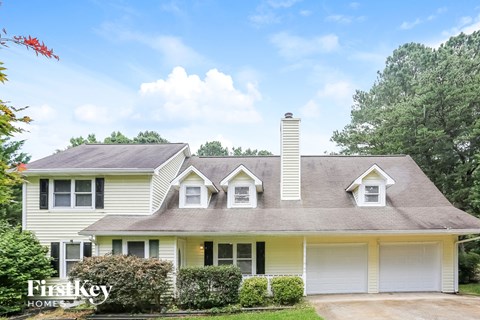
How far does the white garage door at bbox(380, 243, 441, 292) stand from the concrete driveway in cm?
58

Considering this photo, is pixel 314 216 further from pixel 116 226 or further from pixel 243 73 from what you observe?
pixel 243 73

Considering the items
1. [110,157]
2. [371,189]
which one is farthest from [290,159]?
[110,157]

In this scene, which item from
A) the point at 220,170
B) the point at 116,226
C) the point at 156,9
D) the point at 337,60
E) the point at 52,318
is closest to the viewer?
the point at 52,318

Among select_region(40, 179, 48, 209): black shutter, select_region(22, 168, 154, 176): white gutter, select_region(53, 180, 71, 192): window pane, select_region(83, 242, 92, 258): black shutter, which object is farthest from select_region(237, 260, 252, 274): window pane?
select_region(40, 179, 48, 209): black shutter

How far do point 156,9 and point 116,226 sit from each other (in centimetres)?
938

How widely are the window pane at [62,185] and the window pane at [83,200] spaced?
1.66 feet

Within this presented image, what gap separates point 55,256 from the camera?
42.1 feet

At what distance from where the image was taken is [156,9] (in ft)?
48.9

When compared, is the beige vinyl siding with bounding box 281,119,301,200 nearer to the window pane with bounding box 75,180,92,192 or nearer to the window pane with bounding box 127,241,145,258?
the window pane with bounding box 127,241,145,258

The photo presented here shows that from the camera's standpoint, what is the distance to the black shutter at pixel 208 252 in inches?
518

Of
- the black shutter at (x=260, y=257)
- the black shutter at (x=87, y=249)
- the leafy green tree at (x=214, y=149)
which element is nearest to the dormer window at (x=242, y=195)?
the black shutter at (x=260, y=257)

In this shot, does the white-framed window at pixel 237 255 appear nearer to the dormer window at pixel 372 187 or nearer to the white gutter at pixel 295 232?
the white gutter at pixel 295 232

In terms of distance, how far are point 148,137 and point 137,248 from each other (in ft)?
99.8

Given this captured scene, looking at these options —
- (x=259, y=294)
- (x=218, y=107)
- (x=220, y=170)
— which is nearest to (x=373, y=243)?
(x=259, y=294)
